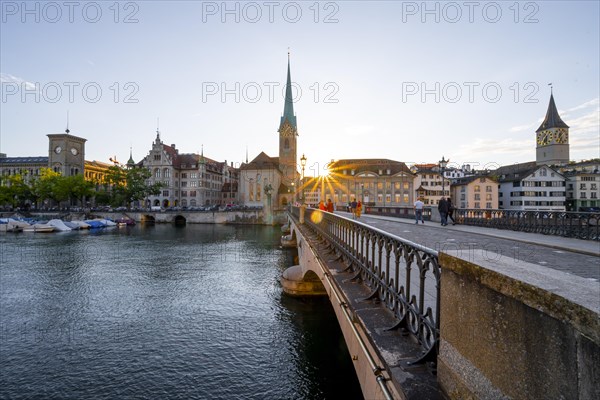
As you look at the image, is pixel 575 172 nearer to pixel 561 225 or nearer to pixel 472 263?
pixel 561 225

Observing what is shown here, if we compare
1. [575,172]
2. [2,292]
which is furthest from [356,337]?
[575,172]

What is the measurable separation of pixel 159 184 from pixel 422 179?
67834 millimetres

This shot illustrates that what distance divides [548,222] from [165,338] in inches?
682

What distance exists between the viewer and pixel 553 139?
97812mm

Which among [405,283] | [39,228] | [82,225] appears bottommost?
[39,228]

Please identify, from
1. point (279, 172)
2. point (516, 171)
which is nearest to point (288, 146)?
point (279, 172)

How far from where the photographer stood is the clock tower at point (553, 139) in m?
96.9

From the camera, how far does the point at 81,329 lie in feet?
49.4

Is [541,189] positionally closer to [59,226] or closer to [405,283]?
[405,283]

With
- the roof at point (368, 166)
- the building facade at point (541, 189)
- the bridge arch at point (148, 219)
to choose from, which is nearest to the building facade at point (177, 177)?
the bridge arch at point (148, 219)

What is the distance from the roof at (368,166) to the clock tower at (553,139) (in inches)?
1592

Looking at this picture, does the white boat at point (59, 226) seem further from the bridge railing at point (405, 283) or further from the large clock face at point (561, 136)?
the large clock face at point (561, 136)

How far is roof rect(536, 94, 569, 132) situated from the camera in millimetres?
98188

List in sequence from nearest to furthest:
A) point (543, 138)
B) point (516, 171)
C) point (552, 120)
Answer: point (516, 171)
point (552, 120)
point (543, 138)
